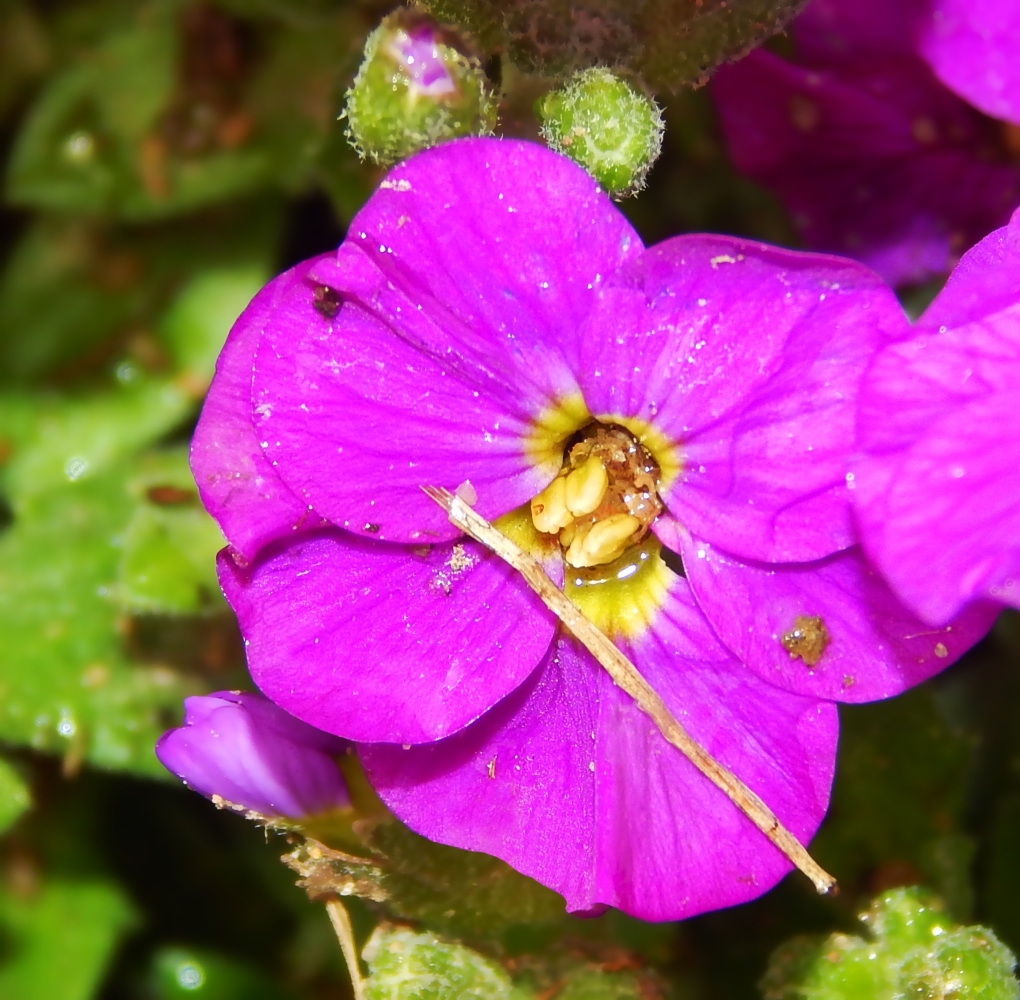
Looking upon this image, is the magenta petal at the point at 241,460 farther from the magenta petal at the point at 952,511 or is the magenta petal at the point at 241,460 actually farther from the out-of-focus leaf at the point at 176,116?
the out-of-focus leaf at the point at 176,116

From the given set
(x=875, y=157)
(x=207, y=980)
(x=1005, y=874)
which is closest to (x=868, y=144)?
(x=875, y=157)

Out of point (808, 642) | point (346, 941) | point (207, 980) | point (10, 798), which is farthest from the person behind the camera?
point (207, 980)

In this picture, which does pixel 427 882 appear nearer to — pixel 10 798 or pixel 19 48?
pixel 10 798

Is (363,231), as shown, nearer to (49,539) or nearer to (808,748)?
(808,748)

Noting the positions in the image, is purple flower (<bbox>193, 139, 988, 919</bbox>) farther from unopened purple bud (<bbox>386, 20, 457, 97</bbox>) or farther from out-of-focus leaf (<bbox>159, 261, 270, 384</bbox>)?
out-of-focus leaf (<bbox>159, 261, 270, 384</bbox>)

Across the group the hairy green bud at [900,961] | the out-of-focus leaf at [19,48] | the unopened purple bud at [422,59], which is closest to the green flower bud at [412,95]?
the unopened purple bud at [422,59]

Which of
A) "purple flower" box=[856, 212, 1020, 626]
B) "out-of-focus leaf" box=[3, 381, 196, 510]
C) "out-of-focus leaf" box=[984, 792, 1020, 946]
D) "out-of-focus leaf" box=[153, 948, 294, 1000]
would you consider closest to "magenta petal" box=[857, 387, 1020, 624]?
"purple flower" box=[856, 212, 1020, 626]
